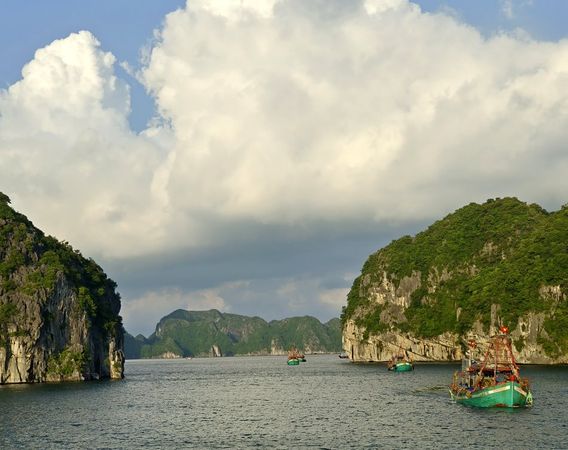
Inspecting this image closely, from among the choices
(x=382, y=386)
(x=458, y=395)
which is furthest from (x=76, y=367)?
(x=458, y=395)

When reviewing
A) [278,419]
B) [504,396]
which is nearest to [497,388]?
[504,396]

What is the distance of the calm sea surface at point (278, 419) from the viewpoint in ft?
216

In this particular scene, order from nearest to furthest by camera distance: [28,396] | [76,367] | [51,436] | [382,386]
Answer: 1. [51,436]
2. [28,396]
3. [382,386]
4. [76,367]

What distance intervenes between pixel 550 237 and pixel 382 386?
279 feet

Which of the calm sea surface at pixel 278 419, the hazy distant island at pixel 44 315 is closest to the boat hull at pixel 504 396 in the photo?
the calm sea surface at pixel 278 419

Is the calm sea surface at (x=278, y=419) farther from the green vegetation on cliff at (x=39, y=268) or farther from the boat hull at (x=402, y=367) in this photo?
the boat hull at (x=402, y=367)

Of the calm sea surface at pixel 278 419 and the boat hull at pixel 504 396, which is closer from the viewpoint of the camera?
the calm sea surface at pixel 278 419

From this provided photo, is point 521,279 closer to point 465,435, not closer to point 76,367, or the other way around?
point 76,367

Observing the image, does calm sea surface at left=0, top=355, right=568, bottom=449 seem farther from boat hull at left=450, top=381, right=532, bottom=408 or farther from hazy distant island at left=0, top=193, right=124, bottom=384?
hazy distant island at left=0, top=193, right=124, bottom=384

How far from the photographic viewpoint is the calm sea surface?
216 ft

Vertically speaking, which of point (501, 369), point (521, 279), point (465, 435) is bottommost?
point (465, 435)

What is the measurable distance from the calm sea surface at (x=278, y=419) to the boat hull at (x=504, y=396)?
146 centimetres

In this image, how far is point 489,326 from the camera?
197 m

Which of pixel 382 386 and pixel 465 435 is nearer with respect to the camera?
pixel 465 435
